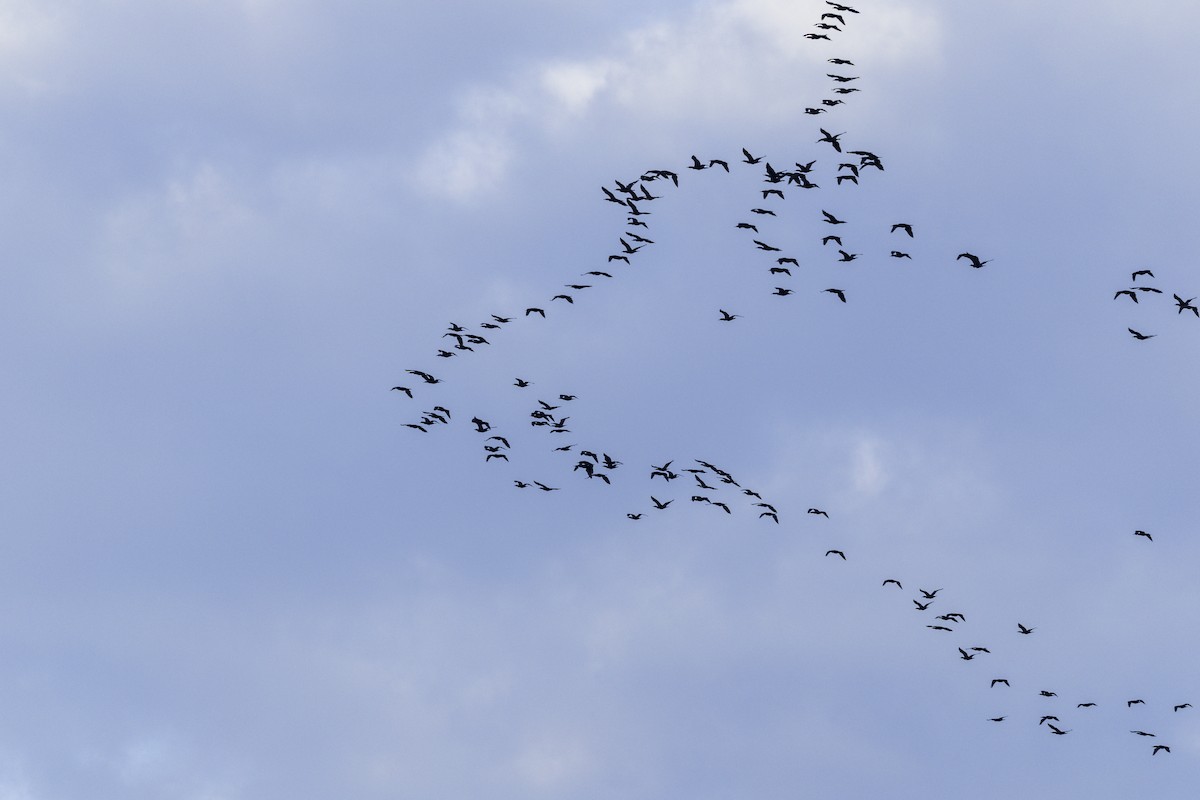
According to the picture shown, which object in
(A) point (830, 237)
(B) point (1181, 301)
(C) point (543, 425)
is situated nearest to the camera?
(B) point (1181, 301)

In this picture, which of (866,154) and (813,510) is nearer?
(866,154)

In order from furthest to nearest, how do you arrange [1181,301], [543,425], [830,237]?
[543,425] → [830,237] → [1181,301]

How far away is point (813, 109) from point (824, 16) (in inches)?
352

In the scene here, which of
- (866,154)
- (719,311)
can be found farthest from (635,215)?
(866,154)

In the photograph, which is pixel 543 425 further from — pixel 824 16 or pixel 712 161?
pixel 824 16

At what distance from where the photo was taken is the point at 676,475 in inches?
6949

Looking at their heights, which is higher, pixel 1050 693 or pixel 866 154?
pixel 866 154

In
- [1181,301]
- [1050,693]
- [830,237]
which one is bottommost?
[1050,693]

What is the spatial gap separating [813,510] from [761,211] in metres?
26.0

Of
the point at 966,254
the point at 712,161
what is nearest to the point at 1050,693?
the point at 966,254

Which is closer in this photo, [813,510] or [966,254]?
[966,254]

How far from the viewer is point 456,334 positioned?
582 feet

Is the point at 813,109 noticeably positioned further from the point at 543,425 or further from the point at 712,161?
the point at 543,425

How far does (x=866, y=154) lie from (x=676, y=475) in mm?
30234
